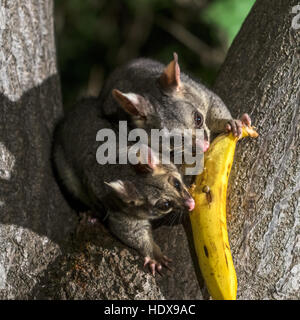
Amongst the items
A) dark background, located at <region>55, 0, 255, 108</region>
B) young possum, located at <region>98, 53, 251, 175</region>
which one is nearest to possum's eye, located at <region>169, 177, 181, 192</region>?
young possum, located at <region>98, 53, 251, 175</region>

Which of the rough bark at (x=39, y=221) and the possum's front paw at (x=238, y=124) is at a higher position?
the possum's front paw at (x=238, y=124)

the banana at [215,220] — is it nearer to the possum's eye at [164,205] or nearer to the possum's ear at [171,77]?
the possum's eye at [164,205]

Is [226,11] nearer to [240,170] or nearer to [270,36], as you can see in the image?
[270,36]

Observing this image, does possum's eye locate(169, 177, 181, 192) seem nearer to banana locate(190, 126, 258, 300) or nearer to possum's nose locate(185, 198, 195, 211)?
banana locate(190, 126, 258, 300)

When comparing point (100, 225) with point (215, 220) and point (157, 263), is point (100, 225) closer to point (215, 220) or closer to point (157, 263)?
point (157, 263)

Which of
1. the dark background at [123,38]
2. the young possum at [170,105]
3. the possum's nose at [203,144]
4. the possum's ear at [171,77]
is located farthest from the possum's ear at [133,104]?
the dark background at [123,38]

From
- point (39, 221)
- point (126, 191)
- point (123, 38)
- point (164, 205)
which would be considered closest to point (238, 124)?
point (164, 205)
